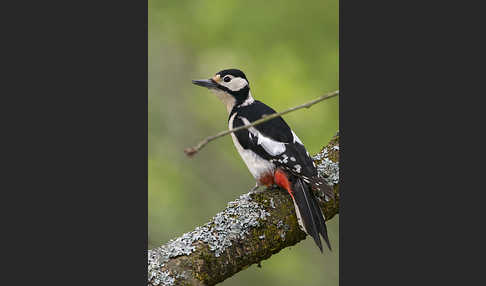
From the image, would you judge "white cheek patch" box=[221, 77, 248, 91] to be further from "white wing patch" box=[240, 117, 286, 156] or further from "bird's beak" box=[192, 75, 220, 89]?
"white wing patch" box=[240, 117, 286, 156]

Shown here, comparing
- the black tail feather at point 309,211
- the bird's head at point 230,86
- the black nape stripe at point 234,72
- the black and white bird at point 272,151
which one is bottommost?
the black tail feather at point 309,211

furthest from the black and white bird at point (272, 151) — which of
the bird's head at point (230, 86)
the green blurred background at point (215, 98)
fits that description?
the green blurred background at point (215, 98)

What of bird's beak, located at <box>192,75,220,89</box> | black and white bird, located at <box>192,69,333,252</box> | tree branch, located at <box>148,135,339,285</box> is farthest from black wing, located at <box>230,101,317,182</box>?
bird's beak, located at <box>192,75,220,89</box>

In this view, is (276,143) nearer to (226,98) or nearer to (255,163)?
(255,163)

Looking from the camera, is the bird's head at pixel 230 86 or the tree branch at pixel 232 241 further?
the bird's head at pixel 230 86

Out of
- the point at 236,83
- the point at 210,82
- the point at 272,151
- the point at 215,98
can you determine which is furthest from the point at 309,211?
the point at 215,98

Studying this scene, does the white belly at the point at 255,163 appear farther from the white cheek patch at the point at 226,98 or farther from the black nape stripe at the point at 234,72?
the black nape stripe at the point at 234,72

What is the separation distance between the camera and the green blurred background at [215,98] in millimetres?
3488

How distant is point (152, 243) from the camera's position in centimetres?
260

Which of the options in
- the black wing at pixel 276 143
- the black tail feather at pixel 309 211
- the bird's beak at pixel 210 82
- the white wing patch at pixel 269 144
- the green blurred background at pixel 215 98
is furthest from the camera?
the bird's beak at pixel 210 82

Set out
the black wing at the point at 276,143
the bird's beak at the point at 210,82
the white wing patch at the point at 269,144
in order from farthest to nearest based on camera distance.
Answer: the bird's beak at the point at 210,82
the white wing patch at the point at 269,144
the black wing at the point at 276,143

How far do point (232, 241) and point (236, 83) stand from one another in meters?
1.36

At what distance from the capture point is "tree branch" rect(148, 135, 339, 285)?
100 inches

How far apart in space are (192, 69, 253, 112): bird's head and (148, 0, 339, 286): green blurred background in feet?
0.22
